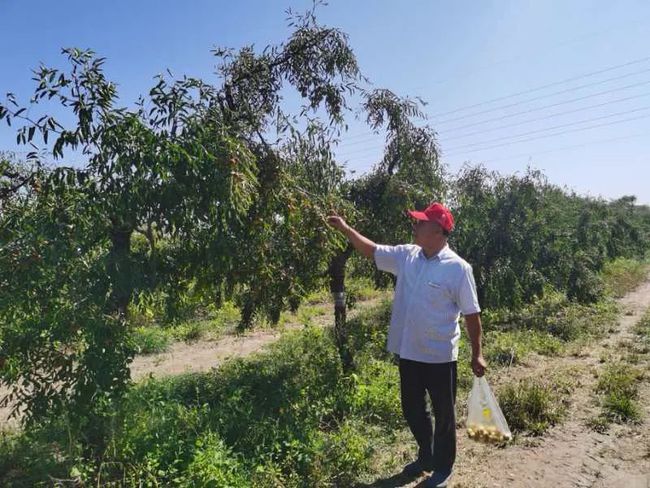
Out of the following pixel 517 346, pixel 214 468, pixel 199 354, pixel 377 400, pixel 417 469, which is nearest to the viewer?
pixel 214 468

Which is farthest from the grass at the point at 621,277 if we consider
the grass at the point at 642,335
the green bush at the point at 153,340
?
the green bush at the point at 153,340

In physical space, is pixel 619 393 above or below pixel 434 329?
below

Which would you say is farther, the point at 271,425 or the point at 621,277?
the point at 621,277

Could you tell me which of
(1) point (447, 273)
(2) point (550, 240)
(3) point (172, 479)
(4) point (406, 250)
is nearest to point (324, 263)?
(4) point (406, 250)

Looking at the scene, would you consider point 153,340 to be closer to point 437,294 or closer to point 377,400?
point 377,400

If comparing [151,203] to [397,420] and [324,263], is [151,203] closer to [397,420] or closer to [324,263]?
[324,263]

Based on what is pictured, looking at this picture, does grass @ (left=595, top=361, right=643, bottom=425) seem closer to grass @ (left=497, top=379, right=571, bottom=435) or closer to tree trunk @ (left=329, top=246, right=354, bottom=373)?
grass @ (left=497, top=379, right=571, bottom=435)

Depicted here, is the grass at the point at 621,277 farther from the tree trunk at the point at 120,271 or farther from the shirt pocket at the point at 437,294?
the tree trunk at the point at 120,271

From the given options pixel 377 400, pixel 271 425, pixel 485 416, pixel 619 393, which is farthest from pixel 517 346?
pixel 271 425

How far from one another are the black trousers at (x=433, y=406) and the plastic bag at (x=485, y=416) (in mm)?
163

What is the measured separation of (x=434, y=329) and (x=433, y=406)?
54 centimetres

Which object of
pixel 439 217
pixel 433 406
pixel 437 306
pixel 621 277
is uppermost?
pixel 439 217

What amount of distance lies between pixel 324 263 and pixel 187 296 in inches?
60.5

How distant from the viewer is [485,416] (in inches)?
137
